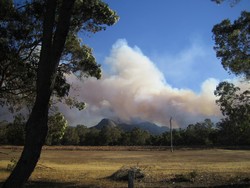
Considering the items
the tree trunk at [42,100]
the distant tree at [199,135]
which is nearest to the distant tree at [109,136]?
the distant tree at [199,135]

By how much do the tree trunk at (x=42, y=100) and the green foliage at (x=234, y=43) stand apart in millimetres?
11307

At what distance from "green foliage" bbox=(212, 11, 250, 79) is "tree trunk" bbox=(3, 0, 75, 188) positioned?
11.3 meters

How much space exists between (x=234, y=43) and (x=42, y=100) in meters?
12.5

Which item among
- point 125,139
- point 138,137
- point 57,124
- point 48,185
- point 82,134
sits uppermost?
point 82,134

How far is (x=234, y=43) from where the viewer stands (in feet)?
62.1

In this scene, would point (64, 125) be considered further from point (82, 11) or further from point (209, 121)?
point (209, 121)

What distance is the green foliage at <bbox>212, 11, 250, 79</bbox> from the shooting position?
18484 mm

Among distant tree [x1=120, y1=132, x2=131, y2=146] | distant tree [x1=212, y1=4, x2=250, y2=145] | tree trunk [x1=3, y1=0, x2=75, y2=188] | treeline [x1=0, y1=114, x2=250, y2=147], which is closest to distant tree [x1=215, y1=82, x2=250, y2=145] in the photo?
distant tree [x1=212, y1=4, x2=250, y2=145]

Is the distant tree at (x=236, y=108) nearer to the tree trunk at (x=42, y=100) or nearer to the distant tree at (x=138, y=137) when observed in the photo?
the tree trunk at (x=42, y=100)

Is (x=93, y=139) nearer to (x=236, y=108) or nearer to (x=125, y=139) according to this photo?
(x=125, y=139)

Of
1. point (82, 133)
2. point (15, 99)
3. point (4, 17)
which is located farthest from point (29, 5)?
point (82, 133)

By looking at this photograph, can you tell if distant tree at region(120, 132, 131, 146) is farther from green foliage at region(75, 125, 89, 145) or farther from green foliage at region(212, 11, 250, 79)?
green foliage at region(212, 11, 250, 79)

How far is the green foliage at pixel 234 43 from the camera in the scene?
728 inches

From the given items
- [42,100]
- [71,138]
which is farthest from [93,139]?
[42,100]
